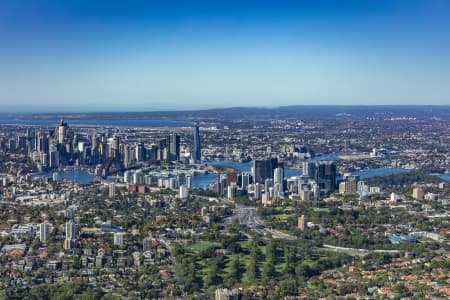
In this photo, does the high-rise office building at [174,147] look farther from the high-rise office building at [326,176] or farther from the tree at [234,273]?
the tree at [234,273]

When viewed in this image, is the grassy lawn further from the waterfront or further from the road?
the waterfront

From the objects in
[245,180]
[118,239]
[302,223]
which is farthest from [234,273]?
[245,180]

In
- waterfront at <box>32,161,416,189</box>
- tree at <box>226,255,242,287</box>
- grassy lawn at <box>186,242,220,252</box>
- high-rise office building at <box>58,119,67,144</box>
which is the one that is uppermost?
high-rise office building at <box>58,119,67,144</box>

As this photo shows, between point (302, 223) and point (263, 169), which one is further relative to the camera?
point (263, 169)

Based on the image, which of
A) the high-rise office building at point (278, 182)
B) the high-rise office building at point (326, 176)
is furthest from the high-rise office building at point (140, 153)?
the high-rise office building at point (326, 176)

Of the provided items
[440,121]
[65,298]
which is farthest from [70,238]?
[440,121]

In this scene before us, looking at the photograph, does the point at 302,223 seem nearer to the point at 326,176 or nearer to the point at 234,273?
the point at 234,273

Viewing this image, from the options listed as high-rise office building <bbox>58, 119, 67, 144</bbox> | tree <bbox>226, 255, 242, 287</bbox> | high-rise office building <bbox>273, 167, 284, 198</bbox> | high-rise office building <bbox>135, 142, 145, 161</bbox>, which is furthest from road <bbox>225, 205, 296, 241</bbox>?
high-rise office building <bbox>58, 119, 67, 144</bbox>

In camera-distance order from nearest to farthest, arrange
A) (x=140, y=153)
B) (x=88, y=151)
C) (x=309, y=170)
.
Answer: (x=309, y=170), (x=88, y=151), (x=140, y=153)

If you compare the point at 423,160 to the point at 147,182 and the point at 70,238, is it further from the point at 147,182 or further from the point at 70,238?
the point at 70,238

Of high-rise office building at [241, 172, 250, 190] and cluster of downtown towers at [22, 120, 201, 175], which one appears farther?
cluster of downtown towers at [22, 120, 201, 175]

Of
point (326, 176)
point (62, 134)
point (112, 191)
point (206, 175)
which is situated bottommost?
point (206, 175)
